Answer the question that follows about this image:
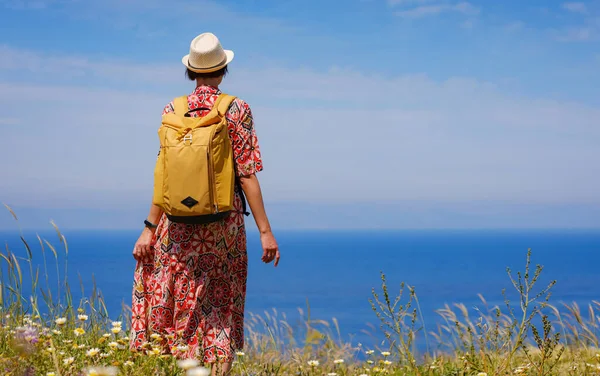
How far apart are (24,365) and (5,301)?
9.41 feet

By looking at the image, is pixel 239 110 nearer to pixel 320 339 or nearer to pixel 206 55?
pixel 206 55

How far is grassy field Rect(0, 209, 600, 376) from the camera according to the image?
11.8 feet

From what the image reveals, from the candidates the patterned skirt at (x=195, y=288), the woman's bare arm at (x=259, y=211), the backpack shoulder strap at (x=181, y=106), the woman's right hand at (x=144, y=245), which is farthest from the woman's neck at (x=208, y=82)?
the woman's right hand at (x=144, y=245)

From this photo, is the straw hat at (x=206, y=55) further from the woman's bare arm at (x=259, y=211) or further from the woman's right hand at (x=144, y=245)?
the woman's right hand at (x=144, y=245)

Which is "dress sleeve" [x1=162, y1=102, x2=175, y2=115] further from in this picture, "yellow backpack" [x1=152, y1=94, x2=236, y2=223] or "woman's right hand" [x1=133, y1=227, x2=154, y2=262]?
"woman's right hand" [x1=133, y1=227, x2=154, y2=262]

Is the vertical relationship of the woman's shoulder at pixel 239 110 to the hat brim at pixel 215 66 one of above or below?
below

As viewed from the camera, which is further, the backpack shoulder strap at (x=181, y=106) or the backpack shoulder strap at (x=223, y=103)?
the backpack shoulder strap at (x=181, y=106)

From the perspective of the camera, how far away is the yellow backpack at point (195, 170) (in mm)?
4074

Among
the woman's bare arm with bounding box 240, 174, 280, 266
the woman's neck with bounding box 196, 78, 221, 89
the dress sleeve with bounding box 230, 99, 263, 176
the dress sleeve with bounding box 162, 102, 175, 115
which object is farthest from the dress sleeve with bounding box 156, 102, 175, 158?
the woman's bare arm with bounding box 240, 174, 280, 266

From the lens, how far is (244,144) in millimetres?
4402

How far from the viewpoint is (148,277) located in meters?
4.59

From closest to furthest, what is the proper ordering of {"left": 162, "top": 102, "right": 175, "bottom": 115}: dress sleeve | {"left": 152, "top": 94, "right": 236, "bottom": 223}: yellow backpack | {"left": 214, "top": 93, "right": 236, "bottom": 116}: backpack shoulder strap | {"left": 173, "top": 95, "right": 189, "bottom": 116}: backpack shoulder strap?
{"left": 152, "top": 94, "right": 236, "bottom": 223}: yellow backpack → {"left": 214, "top": 93, "right": 236, "bottom": 116}: backpack shoulder strap → {"left": 173, "top": 95, "right": 189, "bottom": 116}: backpack shoulder strap → {"left": 162, "top": 102, "right": 175, "bottom": 115}: dress sleeve

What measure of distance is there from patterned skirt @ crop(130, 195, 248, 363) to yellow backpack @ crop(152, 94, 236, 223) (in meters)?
0.22

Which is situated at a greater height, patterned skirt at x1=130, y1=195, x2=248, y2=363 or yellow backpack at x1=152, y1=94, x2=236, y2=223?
yellow backpack at x1=152, y1=94, x2=236, y2=223
